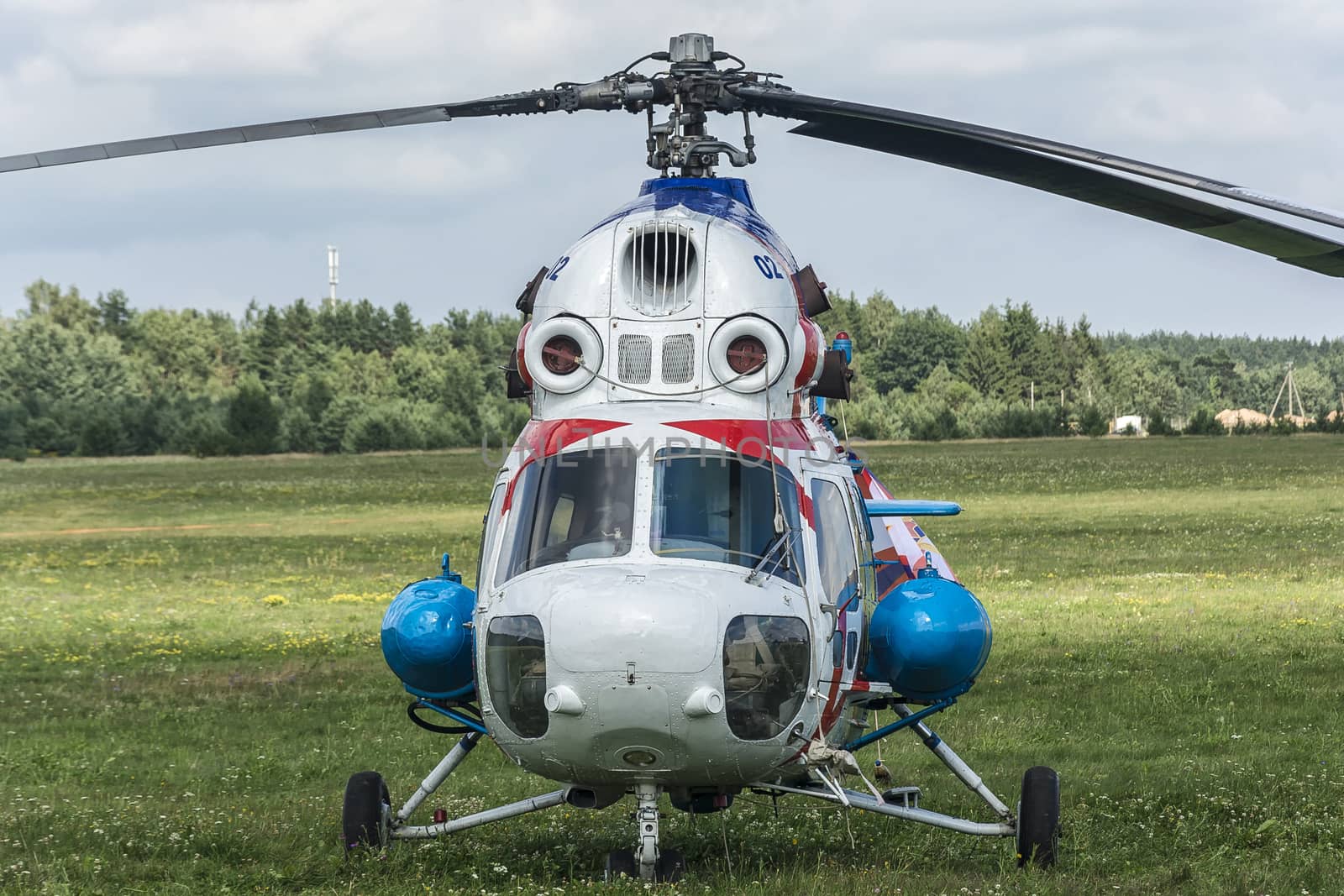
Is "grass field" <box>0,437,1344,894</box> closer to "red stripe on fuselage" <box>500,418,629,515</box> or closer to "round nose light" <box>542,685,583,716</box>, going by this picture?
→ "round nose light" <box>542,685,583,716</box>

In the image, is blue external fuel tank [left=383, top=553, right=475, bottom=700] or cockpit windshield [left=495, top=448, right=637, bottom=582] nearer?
cockpit windshield [left=495, top=448, right=637, bottom=582]

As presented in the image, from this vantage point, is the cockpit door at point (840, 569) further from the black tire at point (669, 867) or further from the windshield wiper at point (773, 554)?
the black tire at point (669, 867)

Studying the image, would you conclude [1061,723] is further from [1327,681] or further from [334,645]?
[334,645]

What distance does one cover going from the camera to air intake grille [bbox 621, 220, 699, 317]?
27.5 feet

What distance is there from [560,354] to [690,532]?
4.31ft

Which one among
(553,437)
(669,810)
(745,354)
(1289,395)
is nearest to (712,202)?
(745,354)

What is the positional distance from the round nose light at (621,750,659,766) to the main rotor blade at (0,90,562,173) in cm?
384

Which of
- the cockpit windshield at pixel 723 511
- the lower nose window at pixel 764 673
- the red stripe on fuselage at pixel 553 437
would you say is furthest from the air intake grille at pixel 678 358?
the lower nose window at pixel 764 673

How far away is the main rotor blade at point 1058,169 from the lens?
7.66 m

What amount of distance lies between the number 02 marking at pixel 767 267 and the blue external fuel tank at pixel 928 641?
1.82 metres

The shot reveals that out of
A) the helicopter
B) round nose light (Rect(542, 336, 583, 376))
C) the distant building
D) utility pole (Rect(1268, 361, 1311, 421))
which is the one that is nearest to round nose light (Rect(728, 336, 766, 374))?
the helicopter

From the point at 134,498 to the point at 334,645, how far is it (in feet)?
115

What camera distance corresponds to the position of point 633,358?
328 inches

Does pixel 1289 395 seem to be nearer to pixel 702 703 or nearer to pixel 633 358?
pixel 633 358
